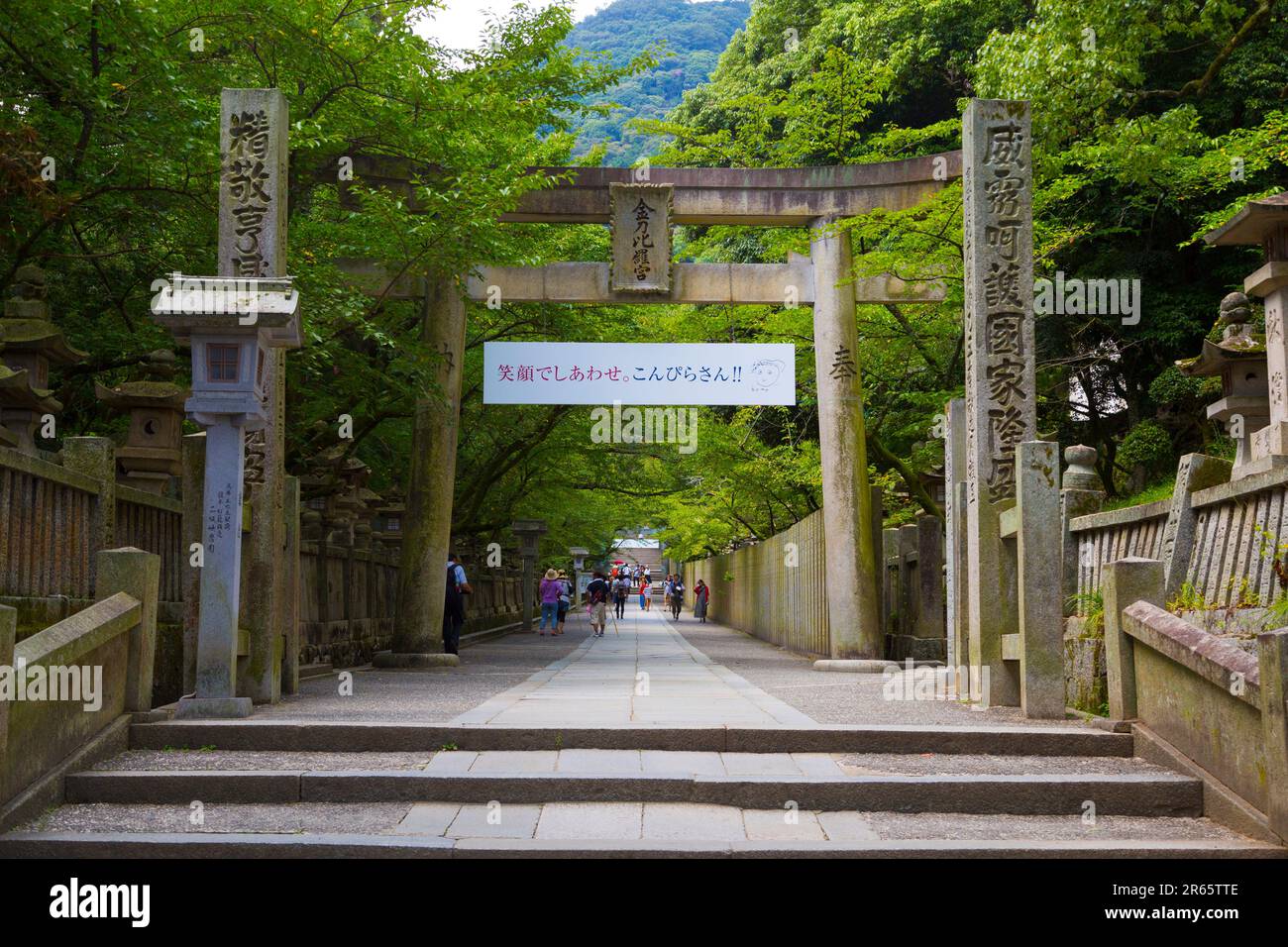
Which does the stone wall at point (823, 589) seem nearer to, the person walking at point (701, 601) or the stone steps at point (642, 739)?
the stone steps at point (642, 739)

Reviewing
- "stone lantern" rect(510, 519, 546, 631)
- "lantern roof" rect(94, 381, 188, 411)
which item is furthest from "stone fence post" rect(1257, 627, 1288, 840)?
"stone lantern" rect(510, 519, 546, 631)

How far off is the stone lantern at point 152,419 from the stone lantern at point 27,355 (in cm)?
76

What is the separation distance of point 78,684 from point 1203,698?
20.4 ft

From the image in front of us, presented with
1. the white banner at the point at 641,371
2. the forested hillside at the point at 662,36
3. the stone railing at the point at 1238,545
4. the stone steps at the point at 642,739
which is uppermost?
the forested hillside at the point at 662,36

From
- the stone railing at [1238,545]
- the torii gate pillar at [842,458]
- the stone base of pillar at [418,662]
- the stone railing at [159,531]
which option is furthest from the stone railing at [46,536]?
the torii gate pillar at [842,458]

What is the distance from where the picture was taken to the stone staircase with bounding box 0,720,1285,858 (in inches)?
217

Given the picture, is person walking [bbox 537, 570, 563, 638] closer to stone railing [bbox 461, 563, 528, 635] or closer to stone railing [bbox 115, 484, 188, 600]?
stone railing [bbox 461, 563, 528, 635]

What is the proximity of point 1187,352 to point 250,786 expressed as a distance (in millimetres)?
18530

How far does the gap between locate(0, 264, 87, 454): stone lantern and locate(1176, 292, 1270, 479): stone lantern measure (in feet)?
38.0

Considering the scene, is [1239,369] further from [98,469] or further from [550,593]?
[550,593]

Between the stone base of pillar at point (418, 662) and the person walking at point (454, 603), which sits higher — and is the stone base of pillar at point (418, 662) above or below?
below

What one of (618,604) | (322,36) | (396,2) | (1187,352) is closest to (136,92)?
(322,36)

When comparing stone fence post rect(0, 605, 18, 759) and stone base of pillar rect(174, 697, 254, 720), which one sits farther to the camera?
stone base of pillar rect(174, 697, 254, 720)

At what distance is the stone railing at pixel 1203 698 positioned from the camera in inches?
221
